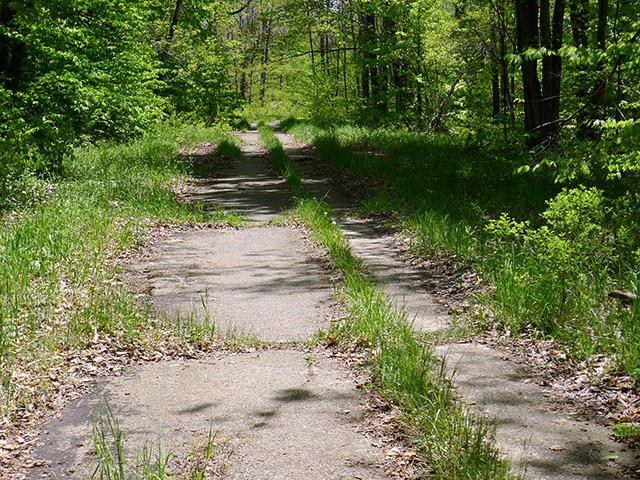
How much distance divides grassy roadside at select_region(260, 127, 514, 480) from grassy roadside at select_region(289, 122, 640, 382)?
3.22 ft

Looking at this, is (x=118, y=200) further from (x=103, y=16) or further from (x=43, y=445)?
(x=103, y=16)

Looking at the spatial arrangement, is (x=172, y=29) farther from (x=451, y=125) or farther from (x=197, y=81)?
(x=451, y=125)

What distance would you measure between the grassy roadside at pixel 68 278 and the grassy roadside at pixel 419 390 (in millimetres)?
1428

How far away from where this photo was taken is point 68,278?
5586 millimetres

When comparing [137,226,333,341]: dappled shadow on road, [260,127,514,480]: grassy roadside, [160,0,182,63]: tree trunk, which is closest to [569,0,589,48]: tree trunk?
[137,226,333,341]: dappled shadow on road

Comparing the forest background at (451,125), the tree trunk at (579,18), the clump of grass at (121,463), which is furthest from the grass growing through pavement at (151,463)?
the tree trunk at (579,18)

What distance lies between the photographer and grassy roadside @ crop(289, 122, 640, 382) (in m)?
4.38

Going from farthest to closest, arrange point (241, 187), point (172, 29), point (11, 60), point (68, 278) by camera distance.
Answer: point (172, 29) < point (241, 187) < point (11, 60) < point (68, 278)

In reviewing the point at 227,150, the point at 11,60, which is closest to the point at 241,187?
the point at 11,60

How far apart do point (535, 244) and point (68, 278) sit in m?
4.33

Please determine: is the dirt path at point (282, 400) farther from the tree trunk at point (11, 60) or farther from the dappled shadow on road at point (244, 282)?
the tree trunk at point (11, 60)

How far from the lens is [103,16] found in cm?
1437

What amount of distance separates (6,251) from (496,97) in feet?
54.1

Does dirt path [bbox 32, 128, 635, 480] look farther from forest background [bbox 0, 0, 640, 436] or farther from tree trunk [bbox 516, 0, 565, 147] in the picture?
tree trunk [bbox 516, 0, 565, 147]
